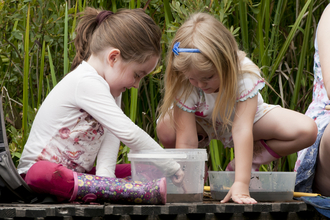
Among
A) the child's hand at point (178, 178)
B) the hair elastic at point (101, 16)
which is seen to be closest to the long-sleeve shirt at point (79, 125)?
the child's hand at point (178, 178)

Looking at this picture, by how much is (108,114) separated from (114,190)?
0.88 feet

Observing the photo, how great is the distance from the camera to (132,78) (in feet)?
4.77

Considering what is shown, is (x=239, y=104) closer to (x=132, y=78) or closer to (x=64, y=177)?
(x=132, y=78)

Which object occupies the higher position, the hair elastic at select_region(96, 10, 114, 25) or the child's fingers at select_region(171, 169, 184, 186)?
the hair elastic at select_region(96, 10, 114, 25)

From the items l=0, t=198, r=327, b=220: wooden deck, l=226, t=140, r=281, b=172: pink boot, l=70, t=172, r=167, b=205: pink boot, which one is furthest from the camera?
l=226, t=140, r=281, b=172: pink boot

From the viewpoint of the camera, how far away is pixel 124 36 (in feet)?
4.79

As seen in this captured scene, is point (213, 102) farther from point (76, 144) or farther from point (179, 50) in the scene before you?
point (76, 144)

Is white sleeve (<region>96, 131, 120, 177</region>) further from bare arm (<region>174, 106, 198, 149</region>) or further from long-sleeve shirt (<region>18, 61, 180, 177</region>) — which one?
bare arm (<region>174, 106, 198, 149</region>)

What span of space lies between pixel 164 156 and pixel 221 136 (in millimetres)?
535

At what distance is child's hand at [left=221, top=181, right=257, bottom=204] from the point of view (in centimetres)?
120

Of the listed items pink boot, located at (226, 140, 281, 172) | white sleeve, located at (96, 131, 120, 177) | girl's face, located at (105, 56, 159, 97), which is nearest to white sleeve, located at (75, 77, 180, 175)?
girl's face, located at (105, 56, 159, 97)

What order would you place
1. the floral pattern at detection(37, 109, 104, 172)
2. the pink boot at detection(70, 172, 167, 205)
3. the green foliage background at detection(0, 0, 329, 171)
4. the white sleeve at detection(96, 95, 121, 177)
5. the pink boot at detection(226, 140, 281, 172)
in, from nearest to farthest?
the pink boot at detection(70, 172, 167, 205) < the floral pattern at detection(37, 109, 104, 172) < the white sleeve at detection(96, 95, 121, 177) < the pink boot at detection(226, 140, 281, 172) < the green foliage background at detection(0, 0, 329, 171)

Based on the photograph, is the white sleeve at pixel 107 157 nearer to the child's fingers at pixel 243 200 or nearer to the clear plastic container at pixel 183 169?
the clear plastic container at pixel 183 169

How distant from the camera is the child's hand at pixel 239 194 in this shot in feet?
3.95
